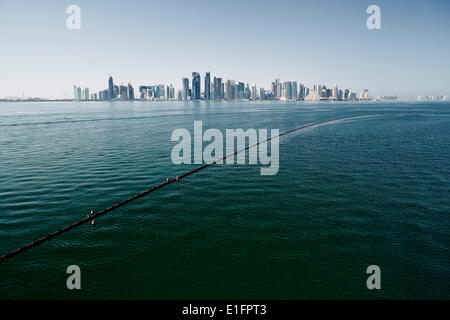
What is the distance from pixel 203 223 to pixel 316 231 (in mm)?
9936

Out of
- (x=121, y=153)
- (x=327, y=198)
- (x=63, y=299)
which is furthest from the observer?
(x=121, y=153)

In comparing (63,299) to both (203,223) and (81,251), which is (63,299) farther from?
(203,223)

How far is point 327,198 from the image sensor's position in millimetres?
29688

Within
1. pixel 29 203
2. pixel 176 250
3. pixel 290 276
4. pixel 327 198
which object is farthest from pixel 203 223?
pixel 29 203

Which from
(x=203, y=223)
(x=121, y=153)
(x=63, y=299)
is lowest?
(x=63, y=299)

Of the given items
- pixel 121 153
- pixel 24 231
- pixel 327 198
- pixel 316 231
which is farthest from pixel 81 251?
pixel 121 153

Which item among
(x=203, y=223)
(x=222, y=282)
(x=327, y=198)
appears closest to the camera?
(x=222, y=282)

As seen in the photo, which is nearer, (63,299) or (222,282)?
(63,299)

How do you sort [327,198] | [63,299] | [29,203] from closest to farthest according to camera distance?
[63,299]
[29,203]
[327,198]

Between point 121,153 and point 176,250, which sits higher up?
point 121,153

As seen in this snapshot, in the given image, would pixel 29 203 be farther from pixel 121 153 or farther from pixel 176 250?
pixel 121 153

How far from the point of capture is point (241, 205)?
28109 millimetres

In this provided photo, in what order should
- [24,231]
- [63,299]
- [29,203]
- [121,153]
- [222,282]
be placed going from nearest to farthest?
1. [63,299]
2. [222,282]
3. [24,231]
4. [29,203]
5. [121,153]

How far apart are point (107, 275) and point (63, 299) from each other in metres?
2.63
